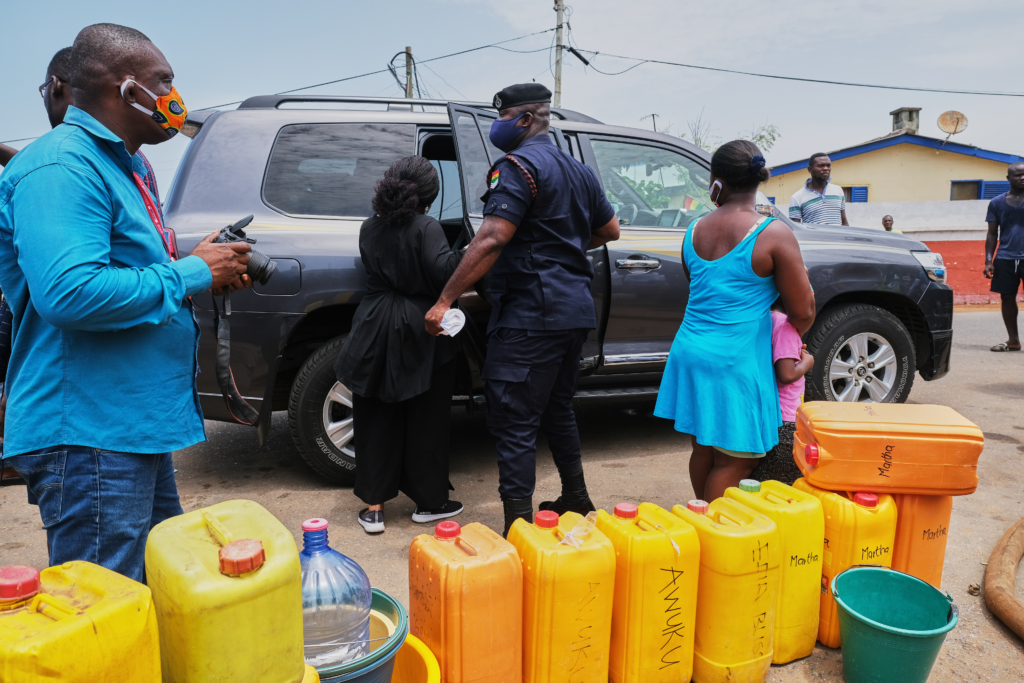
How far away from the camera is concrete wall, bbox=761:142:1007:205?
80.3ft

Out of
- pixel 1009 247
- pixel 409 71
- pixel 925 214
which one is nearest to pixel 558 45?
pixel 409 71

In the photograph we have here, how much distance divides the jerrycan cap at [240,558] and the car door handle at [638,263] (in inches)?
117

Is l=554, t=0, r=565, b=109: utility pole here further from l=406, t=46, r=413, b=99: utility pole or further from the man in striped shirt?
the man in striped shirt

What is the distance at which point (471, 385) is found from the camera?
153 inches

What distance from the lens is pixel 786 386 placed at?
3.00 m

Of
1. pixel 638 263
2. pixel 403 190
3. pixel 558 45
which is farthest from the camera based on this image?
pixel 558 45

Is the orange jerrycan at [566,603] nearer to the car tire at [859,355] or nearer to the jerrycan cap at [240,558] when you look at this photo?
the jerrycan cap at [240,558]

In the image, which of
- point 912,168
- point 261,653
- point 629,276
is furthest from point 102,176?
point 912,168

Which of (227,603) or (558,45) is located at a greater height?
(558,45)

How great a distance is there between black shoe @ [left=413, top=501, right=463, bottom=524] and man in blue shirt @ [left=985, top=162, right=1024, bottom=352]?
7.03 meters

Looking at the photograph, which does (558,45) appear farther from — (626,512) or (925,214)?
(626,512)

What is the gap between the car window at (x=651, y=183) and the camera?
4.32 metres

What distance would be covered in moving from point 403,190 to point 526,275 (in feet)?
2.37

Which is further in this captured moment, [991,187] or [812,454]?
[991,187]
